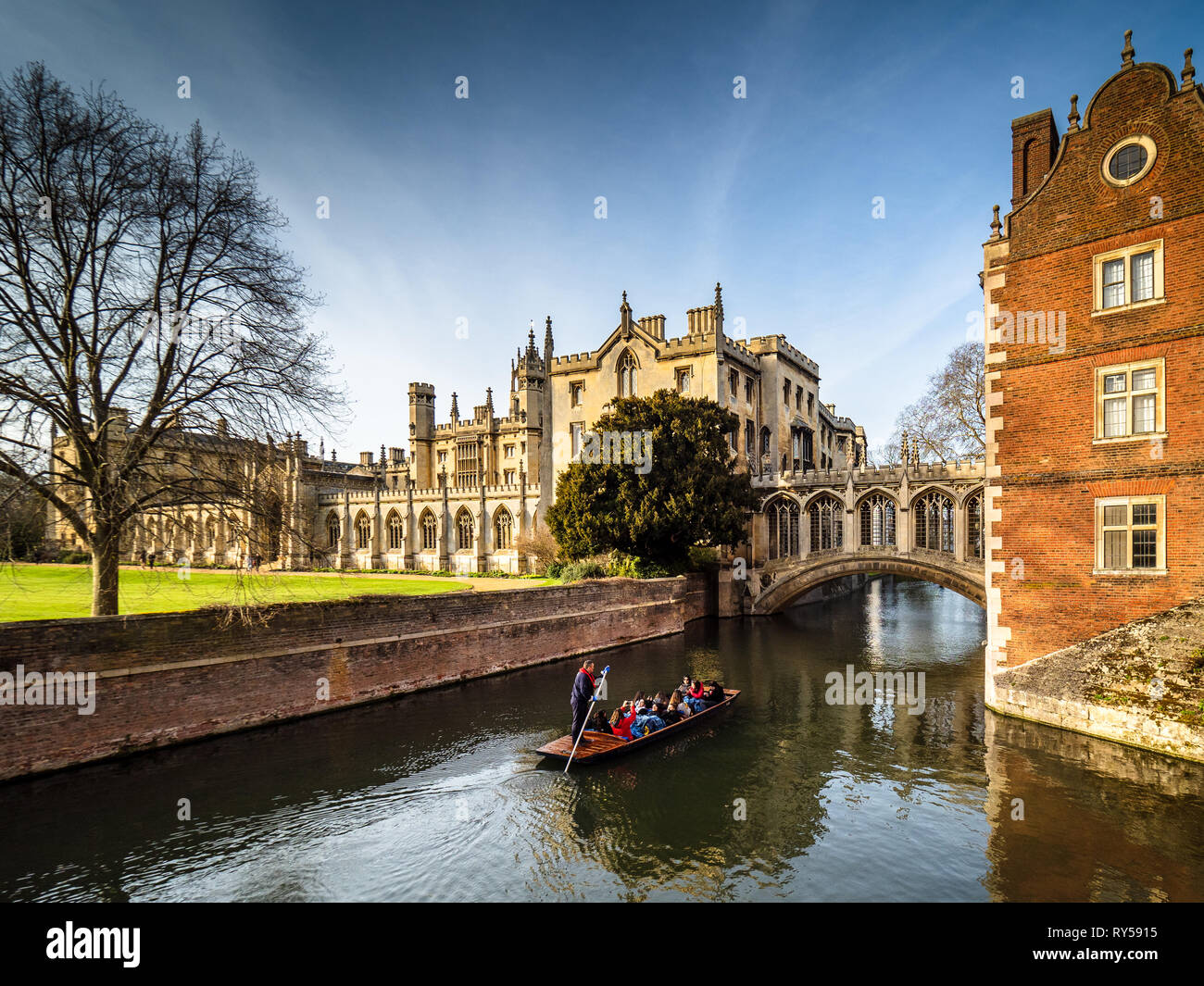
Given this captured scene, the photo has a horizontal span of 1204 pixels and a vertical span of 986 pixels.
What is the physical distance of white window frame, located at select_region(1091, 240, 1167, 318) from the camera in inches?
489

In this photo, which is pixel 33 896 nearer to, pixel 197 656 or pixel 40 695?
pixel 40 695

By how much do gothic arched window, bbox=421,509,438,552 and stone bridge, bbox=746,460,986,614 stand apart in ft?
81.5

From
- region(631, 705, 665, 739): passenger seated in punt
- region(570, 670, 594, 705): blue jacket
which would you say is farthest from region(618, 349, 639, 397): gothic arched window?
region(570, 670, 594, 705): blue jacket

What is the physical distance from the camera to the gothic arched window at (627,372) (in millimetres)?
39344

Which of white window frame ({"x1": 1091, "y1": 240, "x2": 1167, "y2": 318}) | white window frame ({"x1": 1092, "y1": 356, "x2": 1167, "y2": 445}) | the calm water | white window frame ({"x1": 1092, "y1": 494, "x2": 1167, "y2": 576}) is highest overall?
white window frame ({"x1": 1091, "y1": 240, "x2": 1167, "y2": 318})

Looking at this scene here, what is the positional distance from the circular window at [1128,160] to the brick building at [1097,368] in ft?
0.07

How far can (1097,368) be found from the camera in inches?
513

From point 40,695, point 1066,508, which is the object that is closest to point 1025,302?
point 1066,508

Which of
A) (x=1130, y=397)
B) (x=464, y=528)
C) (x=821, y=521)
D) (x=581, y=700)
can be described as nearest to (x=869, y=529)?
(x=821, y=521)

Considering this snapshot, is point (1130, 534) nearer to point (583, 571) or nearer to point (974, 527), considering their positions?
point (974, 527)

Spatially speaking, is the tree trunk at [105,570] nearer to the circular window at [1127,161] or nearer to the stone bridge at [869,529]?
the circular window at [1127,161]

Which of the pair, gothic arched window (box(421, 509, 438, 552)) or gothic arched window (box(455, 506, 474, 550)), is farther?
gothic arched window (box(421, 509, 438, 552))

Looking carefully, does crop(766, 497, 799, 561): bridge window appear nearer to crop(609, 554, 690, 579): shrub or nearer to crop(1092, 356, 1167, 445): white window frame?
crop(609, 554, 690, 579): shrub
